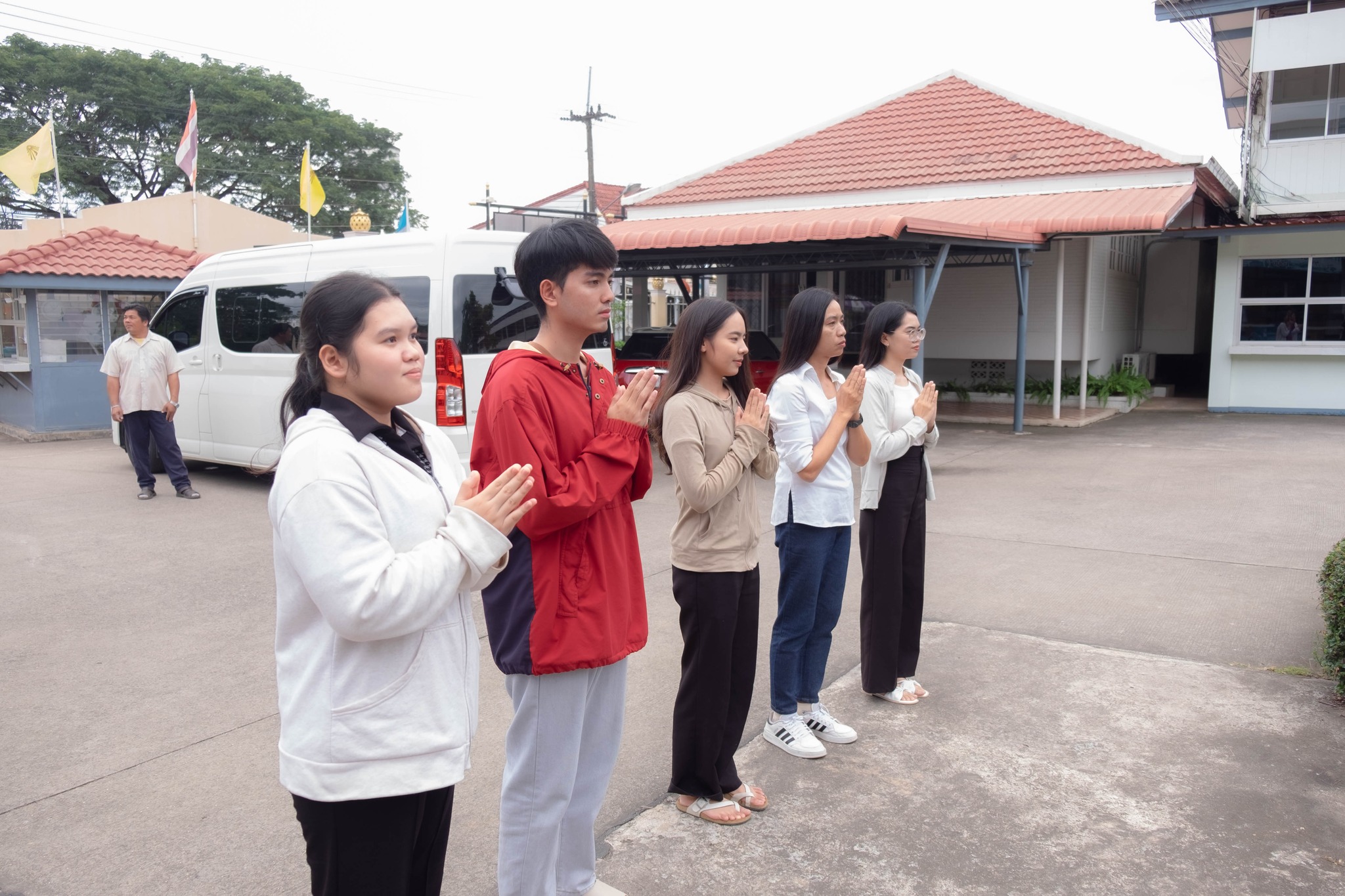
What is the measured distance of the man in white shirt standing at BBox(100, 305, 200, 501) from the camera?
28.8 feet

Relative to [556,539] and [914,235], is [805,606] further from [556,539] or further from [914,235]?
[914,235]

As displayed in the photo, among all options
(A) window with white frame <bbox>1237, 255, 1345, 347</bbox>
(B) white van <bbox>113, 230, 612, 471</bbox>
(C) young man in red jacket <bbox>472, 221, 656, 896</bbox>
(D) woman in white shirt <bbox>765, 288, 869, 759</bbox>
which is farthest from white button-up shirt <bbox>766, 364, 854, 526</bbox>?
(A) window with white frame <bbox>1237, 255, 1345, 347</bbox>

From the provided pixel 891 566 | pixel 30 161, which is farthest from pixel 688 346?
pixel 30 161

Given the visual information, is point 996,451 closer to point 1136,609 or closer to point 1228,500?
point 1228,500

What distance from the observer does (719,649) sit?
3.12 m

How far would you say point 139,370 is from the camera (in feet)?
28.8

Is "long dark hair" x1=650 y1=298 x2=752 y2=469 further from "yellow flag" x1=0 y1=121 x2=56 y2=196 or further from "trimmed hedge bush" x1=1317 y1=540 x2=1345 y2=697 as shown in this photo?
"yellow flag" x1=0 y1=121 x2=56 y2=196

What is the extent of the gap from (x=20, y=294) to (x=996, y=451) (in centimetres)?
1355

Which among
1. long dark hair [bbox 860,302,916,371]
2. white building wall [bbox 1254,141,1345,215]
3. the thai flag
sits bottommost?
long dark hair [bbox 860,302,916,371]

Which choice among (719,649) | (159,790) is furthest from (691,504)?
(159,790)

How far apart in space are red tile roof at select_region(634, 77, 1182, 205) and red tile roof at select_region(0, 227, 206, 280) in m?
8.52

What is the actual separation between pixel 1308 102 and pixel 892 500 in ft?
50.4

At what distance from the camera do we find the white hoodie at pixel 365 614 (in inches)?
67.7

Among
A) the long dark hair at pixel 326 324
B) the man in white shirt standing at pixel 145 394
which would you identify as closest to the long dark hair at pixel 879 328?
the long dark hair at pixel 326 324
